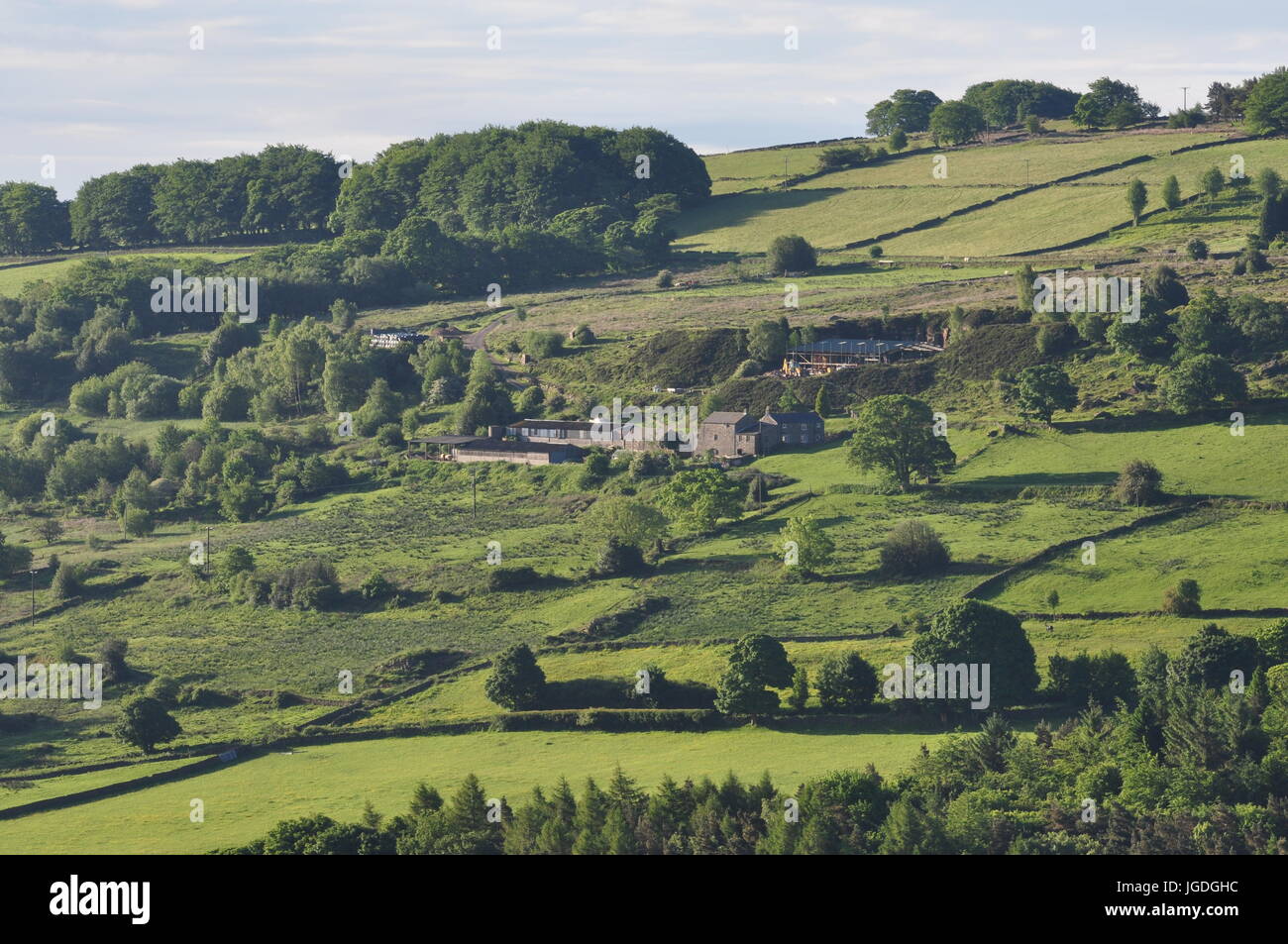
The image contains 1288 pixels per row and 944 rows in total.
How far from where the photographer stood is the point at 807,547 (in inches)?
3565

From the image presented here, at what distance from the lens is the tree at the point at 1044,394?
111 metres

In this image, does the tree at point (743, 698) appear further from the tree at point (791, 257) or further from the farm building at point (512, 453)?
the tree at point (791, 257)

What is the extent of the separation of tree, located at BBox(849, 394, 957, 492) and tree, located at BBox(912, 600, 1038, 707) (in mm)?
31242

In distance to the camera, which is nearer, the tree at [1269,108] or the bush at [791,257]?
the bush at [791,257]

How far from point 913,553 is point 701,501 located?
16.8 meters

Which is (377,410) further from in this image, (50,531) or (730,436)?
(730,436)

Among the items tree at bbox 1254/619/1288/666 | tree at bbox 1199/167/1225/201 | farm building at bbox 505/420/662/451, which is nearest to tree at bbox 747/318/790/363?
farm building at bbox 505/420/662/451

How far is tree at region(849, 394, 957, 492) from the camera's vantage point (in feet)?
343

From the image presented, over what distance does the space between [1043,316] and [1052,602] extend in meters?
53.2

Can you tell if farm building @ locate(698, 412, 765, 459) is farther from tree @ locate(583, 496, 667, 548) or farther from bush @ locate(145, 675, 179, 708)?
bush @ locate(145, 675, 179, 708)

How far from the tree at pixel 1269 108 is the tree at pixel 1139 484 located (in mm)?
103773

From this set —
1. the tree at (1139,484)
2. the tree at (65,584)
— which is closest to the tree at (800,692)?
the tree at (1139,484)

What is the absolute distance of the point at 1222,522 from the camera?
90.8m
